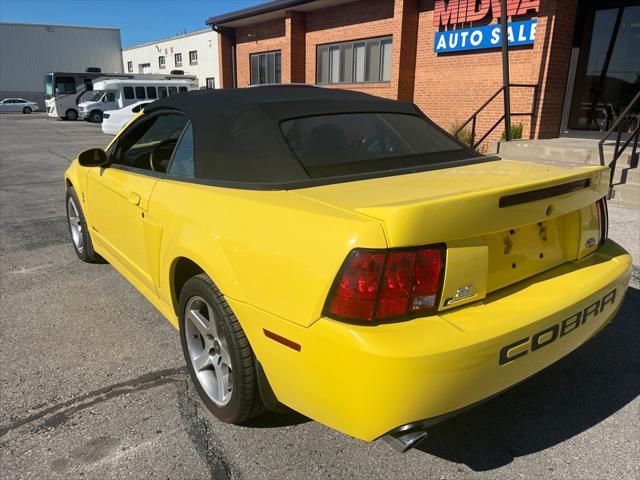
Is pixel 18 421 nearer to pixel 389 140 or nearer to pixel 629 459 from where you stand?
pixel 389 140

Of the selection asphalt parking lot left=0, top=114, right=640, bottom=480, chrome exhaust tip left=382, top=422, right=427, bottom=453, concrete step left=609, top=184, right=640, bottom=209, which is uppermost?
chrome exhaust tip left=382, top=422, right=427, bottom=453

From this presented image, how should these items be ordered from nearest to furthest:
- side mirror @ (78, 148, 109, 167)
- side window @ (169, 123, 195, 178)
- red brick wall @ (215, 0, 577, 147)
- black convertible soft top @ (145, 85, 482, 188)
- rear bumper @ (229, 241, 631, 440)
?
rear bumper @ (229, 241, 631, 440), black convertible soft top @ (145, 85, 482, 188), side window @ (169, 123, 195, 178), side mirror @ (78, 148, 109, 167), red brick wall @ (215, 0, 577, 147)

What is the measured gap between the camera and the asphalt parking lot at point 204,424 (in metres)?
2.16

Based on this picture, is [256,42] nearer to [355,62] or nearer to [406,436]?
[355,62]

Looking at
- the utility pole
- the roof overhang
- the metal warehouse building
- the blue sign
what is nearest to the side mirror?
the utility pole

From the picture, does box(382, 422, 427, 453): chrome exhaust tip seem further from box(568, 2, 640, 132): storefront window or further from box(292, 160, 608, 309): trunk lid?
box(568, 2, 640, 132): storefront window

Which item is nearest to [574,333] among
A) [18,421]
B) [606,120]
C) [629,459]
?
[629,459]

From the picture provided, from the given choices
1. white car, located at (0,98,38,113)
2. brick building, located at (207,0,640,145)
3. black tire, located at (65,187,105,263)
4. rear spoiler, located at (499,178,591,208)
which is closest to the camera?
rear spoiler, located at (499,178,591,208)

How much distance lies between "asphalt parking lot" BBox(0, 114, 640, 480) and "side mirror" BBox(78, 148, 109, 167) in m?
1.08

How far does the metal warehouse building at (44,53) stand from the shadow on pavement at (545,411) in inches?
2202

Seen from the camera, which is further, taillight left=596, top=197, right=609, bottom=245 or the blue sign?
the blue sign

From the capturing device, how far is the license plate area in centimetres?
201

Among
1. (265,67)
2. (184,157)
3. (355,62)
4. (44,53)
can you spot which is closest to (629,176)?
(184,157)

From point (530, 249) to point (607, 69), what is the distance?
10746mm
